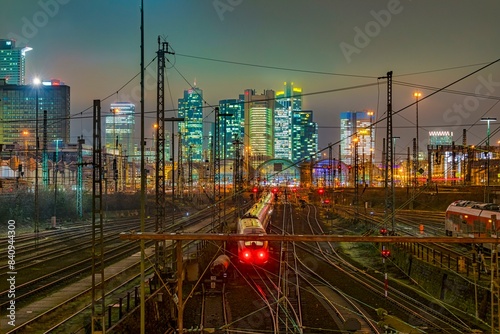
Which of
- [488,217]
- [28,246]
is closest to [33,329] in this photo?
[28,246]

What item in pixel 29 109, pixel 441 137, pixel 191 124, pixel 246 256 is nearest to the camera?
pixel 246 256

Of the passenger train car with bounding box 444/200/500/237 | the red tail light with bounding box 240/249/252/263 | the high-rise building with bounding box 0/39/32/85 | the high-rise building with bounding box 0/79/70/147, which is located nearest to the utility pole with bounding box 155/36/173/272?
the red tail light with bounding box 240/249/252/263

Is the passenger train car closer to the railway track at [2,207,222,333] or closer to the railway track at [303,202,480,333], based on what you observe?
the railway track at [303,202,480,333]

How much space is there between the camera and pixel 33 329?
13523 millimetres

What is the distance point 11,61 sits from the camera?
138625mm

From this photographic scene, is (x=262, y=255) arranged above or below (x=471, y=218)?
below

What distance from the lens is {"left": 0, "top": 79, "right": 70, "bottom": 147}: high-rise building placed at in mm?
103925

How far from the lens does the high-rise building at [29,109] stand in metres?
104

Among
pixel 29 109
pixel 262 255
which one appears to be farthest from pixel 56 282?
pixel 29 109

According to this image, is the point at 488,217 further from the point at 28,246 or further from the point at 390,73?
the point at 28,246

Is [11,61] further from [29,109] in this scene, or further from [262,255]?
[262,255]

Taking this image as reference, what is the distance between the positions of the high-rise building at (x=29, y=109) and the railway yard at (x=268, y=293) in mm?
79310

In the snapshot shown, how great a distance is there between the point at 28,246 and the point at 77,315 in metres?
17.3

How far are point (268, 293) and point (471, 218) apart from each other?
49.6ft
